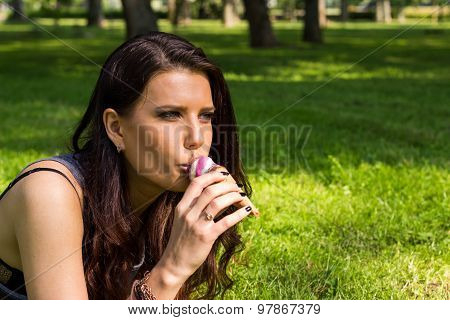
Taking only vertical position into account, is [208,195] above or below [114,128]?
below

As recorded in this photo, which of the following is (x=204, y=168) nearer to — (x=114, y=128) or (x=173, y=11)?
(x=114, y=128)

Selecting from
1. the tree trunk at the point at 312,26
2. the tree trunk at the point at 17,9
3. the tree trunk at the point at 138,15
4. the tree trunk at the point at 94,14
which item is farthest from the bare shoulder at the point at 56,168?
the tree trunk at the point at 17,9

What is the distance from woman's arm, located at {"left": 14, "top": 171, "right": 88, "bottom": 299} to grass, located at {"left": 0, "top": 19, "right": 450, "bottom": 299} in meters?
1.27

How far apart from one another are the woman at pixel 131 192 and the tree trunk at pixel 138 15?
536 inches

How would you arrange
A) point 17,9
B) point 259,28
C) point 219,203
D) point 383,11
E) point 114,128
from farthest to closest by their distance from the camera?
1. point 383,11
2. point 17,9
3. point 259,28
4. point 114,128
5. point 219,203

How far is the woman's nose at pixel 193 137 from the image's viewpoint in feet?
8.30

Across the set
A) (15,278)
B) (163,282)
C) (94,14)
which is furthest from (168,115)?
(94,14)

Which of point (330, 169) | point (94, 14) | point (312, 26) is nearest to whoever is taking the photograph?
point (330, 169)

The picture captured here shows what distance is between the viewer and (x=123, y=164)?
9.02 feet

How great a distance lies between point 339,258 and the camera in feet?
12.6

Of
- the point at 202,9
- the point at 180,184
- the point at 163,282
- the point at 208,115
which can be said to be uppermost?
the point at 208,115

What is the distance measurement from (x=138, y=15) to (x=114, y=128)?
14041 millimetres

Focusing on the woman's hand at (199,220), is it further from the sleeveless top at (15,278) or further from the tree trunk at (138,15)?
the tree trunk at (138,15)

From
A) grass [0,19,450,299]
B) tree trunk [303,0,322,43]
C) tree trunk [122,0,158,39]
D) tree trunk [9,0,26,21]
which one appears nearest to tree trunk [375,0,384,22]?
tree trunk [9,0,26,21]
